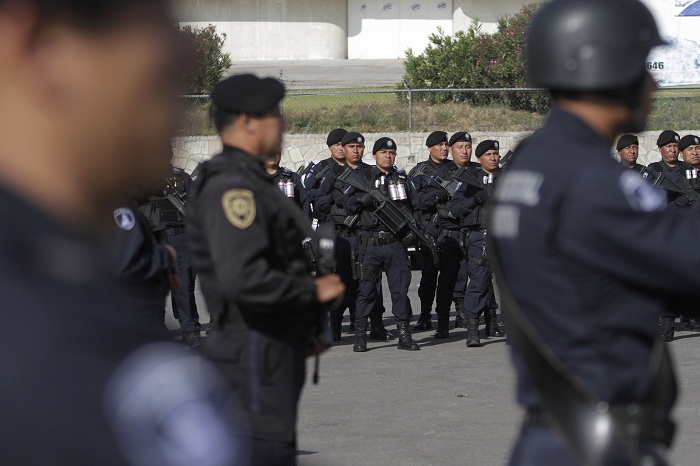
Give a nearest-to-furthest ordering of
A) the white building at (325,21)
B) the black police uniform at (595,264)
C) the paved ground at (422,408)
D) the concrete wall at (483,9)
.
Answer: the black police uniform at (595,264) < the paved ground at (422,408) < the concrete wall at (483,9) < the white building at (325,21)

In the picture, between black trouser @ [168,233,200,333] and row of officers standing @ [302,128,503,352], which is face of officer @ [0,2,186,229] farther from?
row of officers standing @ [302,128,503,352]

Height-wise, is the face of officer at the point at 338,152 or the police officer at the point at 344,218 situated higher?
the face of officer at the point at 338,152

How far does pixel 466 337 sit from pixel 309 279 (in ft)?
22.7

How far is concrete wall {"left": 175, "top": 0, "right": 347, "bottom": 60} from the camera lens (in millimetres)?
36688

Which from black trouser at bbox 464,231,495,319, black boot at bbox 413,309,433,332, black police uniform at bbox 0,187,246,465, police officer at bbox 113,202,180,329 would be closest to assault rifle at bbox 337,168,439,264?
black trouser at bbox 464,231,495,319

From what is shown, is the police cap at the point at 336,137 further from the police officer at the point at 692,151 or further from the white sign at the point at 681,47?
the white sign at the point at 681,47

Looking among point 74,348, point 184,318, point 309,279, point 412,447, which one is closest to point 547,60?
point 309,279

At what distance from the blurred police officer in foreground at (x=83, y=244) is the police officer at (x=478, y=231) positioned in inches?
359

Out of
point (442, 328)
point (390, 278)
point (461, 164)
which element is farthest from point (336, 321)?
point (461, 164)

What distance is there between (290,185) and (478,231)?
1.92 m

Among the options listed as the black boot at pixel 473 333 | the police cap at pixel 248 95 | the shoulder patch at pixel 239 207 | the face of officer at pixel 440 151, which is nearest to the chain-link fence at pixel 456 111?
the face of officer at pixel 440 151

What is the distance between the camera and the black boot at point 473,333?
9.95 metres

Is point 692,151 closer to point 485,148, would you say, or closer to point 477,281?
point 485,148

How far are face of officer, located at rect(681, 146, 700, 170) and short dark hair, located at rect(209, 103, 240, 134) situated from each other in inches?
347
